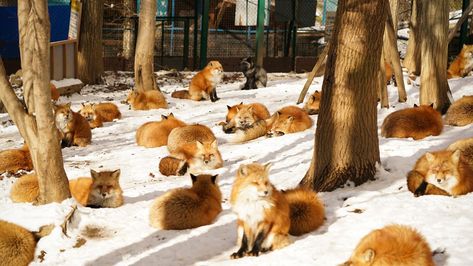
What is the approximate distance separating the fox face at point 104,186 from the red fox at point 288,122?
13.9ft

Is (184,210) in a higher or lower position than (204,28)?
lower

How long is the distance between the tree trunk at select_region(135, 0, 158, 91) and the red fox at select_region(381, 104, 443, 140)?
830 cm

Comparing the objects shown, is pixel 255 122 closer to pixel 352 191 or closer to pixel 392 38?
pixel 392 38

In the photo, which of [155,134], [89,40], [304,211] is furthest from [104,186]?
[89,40]

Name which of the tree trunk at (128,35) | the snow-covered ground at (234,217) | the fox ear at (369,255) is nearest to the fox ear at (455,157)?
the snow-covered ground at (234,217)

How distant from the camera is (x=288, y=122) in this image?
11570 millimetres

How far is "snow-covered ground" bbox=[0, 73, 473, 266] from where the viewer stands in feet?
18.8

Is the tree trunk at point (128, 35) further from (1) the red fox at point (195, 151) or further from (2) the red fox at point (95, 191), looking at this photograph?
(2) the red fox at point (95, 191)

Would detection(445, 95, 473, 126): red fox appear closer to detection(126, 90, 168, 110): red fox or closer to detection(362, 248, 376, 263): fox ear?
detection(362, 248, 376, 263): fox ear

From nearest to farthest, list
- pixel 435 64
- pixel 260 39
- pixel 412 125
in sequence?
pixel 412 125 → pixel 435 64 → pixel 260 39

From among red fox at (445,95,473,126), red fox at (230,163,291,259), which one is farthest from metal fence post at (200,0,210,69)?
red fox at (230,163,291,259)

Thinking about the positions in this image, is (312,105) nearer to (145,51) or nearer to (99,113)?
(99,113)

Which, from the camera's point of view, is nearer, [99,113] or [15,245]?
[15,245]

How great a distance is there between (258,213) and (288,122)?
236 inches
